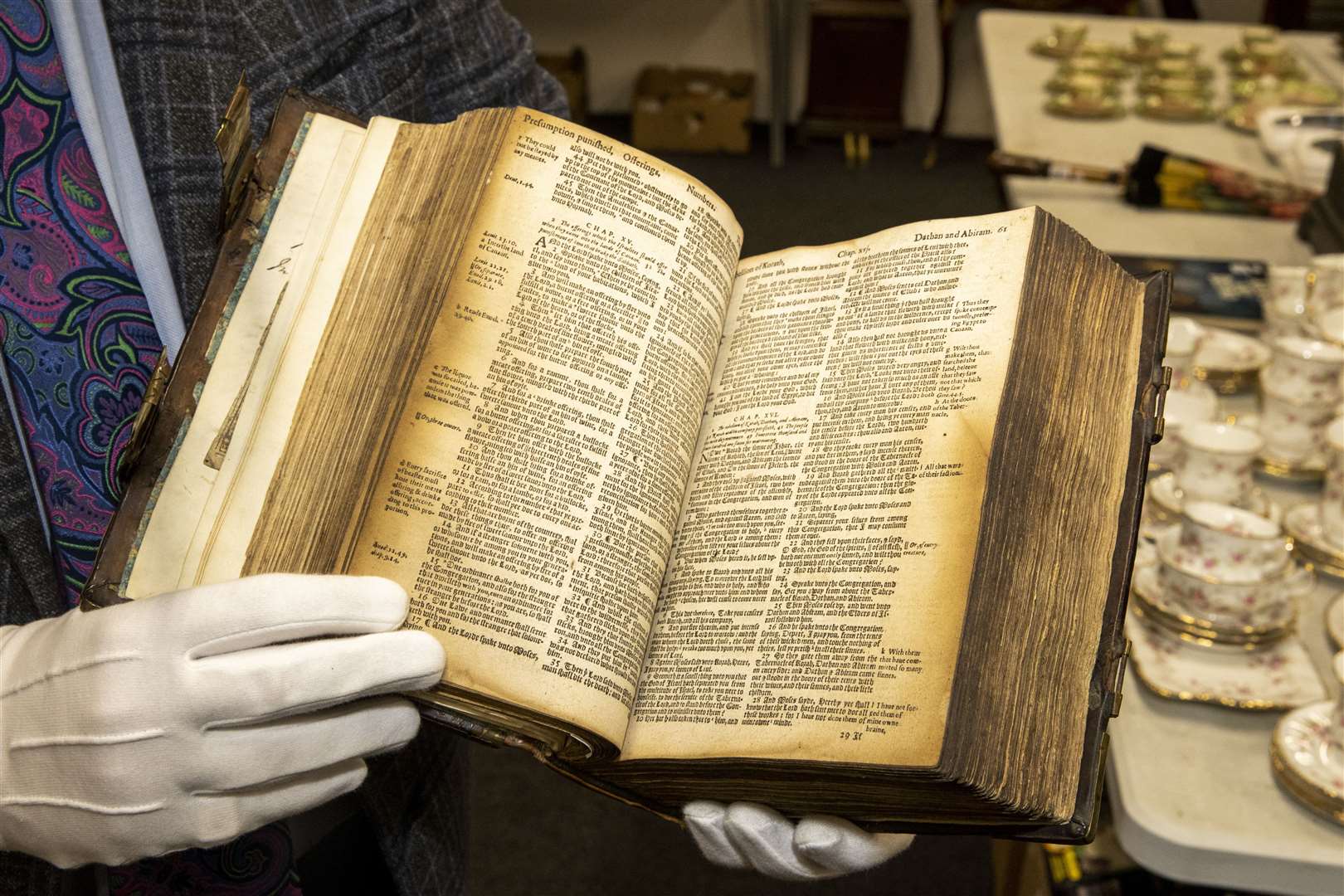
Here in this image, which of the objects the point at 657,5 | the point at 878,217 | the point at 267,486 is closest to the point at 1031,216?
the point at 267,486

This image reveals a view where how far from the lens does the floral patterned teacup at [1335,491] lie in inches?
52.1

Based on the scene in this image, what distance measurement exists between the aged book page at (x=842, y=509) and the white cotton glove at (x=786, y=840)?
0.31ft

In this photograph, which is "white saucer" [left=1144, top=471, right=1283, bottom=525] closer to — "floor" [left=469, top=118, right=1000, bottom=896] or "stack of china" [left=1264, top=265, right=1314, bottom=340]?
"stack of china" [left=1264, top=265, right=1314, bottom=340]

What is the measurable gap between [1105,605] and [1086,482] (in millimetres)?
70

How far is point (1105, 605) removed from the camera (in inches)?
26.8

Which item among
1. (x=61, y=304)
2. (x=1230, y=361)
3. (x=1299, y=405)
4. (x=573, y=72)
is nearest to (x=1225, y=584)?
(x=1299, y=405)

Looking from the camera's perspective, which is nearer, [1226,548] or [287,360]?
[287,360]

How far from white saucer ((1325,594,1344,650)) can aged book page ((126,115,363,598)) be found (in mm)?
1048

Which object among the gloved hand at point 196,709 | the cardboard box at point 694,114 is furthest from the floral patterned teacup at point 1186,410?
the cardboard box at point 694,114

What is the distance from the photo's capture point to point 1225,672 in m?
1.18

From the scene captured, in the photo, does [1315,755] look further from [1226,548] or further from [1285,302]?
[1285,302]

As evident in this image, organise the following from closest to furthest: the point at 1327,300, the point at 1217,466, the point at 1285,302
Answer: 1. the point at 1217,466
2. the point at 1327,300
3. the point at 1285,302

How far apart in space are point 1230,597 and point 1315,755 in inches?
7.4

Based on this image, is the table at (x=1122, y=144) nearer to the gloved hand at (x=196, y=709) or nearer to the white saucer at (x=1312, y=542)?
the white saucer at (x=1312, y=542)
